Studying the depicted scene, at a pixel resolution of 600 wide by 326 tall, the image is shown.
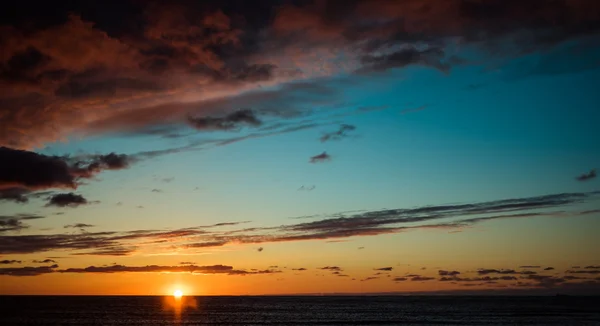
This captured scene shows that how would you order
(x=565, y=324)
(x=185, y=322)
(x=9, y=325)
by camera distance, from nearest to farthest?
1. (x=565, y=324)
2. (x=9, y=325)
3. (x=185, y=322)

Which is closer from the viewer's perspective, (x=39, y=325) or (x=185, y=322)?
(x=39, y=325)

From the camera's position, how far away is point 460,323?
364ft

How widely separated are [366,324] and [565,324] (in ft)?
127

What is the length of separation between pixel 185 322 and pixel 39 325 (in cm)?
2928

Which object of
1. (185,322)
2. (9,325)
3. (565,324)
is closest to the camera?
(565,324)

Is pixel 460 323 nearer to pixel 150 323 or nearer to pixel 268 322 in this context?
pixel 268 322

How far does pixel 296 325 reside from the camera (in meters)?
111

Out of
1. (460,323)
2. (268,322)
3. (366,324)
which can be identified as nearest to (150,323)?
(268,322)

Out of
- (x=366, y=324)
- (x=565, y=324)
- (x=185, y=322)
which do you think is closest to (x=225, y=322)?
(x=185, y=322)

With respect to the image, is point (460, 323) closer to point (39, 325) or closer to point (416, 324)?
point (416, 324)

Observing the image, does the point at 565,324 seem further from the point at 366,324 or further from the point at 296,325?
the point at 296,325

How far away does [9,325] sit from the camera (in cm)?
10725

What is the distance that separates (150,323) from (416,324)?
56.7m

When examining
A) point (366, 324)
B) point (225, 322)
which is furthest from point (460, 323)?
point (225, 322)
